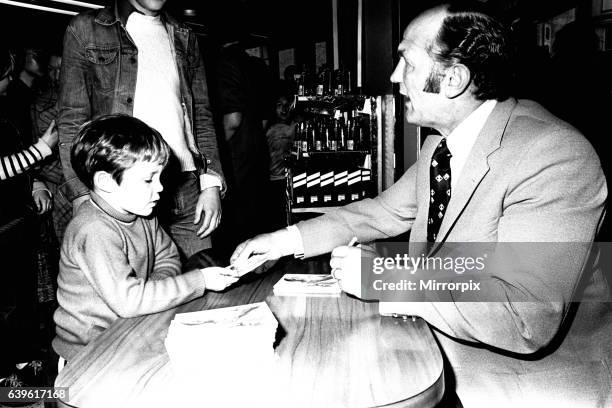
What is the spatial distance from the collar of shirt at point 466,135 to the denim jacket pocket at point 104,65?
1.38m

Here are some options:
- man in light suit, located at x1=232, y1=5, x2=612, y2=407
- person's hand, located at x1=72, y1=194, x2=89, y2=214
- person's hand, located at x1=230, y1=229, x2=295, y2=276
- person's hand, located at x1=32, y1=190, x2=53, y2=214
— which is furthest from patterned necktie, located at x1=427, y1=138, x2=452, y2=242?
person's hand, located at x1=32, y1=190, x2=53, y2=214

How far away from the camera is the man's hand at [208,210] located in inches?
87.0

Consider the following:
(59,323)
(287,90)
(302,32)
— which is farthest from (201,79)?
(302,32)

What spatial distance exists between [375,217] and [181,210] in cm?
87

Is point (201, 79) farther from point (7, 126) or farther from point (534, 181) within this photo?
point (534, 181)

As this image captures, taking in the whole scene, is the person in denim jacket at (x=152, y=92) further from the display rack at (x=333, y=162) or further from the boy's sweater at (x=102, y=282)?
the display rack at (x=333, y=162)

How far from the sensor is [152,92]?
2.19m

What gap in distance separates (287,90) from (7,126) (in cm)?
419

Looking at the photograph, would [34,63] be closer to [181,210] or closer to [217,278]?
[181,210]

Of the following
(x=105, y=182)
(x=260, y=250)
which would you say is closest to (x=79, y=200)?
(x=105, y=182)

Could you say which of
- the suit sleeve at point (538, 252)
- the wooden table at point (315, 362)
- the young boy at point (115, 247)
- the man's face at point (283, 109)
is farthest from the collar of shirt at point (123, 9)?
the man's face at point (283, 109)

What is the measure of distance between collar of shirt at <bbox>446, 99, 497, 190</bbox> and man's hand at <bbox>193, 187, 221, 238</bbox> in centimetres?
106

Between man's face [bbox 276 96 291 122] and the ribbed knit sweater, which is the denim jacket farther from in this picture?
man's face [bbox 276 96 291 122]

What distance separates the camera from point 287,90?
6.80 m
